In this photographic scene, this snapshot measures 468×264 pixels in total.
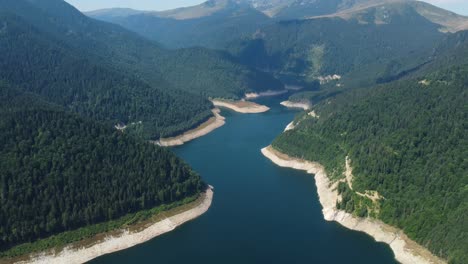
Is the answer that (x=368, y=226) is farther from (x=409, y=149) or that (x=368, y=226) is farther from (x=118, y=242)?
(x=118, y=242)

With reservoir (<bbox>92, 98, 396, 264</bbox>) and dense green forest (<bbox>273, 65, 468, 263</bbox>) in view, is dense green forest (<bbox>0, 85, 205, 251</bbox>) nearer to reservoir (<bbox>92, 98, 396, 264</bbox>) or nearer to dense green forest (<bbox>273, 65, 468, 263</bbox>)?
reservoir (<bbox>92, 98, 396, 264</bbox>)

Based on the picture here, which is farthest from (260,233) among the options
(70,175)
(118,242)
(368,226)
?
(70,175)

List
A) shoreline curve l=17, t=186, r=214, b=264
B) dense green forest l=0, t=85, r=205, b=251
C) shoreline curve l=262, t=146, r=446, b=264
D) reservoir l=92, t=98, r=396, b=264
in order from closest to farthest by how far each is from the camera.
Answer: shoreline curve l=17, t=186, r=214, b=264, shoreline curve l=262, t=146, r=446, b=264, reservoir l=92, t=98, r=396, b=264, dense green forest l=0, t=85, r=205, b=251

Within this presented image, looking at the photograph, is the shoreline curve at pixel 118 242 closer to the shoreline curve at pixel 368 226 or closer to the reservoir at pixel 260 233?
the reservoir at pixel 260 233

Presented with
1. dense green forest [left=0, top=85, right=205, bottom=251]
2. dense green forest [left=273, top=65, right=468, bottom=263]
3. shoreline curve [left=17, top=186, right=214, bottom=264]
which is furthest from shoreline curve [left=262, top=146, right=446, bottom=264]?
dense green forest [left=0, top=85, right=205, bottom=251]

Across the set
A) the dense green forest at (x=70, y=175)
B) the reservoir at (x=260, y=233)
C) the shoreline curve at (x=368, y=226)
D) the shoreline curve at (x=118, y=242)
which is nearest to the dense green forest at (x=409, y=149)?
the shoreline curve at (x=368, y=226)

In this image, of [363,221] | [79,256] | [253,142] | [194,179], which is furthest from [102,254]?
[253,142]
